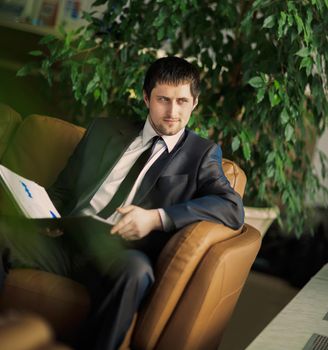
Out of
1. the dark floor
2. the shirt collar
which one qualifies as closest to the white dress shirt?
the shirt collar

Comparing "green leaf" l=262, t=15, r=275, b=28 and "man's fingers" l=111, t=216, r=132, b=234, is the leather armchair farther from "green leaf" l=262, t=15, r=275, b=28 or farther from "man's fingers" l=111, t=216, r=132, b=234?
"green leaf" l=262, t=15, r=275, b=28

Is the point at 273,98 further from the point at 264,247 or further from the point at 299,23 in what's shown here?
the point at 264,247

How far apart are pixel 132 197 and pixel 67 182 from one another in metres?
0.26

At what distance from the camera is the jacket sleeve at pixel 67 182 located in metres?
1.77

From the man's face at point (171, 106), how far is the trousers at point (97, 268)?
341 mm

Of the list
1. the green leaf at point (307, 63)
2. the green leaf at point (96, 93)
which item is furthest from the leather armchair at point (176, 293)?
the green leaf at point (96, 93)

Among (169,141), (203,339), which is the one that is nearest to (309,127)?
(169,141)

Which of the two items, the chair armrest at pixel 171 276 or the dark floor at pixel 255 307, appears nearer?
the chair armrest at pixel 171 276

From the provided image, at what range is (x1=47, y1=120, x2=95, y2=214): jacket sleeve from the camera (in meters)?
1.77

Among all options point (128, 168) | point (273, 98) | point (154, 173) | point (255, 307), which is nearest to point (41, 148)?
point (128, 168)

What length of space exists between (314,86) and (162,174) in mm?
969

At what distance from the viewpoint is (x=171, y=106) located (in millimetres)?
1622

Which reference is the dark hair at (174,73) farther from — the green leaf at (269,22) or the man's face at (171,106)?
the green leaf at (269,22)

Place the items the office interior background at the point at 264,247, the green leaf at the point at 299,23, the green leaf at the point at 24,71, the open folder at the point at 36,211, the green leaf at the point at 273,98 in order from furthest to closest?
the office interior background at the point at 264,247
the green leaf at the point at 273,98
the green leaf at the point at 299,23
the open folder at the point at 36,211
the green leaf at the point at 24,71
